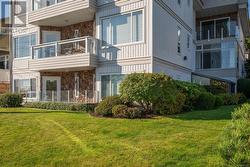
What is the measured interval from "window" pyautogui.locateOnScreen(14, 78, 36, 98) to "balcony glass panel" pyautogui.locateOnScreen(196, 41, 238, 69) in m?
18.0

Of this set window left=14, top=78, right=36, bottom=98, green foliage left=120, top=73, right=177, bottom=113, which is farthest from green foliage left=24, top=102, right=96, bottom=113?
green foliage left=120, top=73, right=177, bottom=113

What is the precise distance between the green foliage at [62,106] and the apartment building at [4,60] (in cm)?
1032

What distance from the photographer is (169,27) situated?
20.8 m

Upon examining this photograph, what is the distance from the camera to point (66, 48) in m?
21.6

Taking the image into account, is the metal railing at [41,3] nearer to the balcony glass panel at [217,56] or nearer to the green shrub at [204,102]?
the green shrub at [204,102]

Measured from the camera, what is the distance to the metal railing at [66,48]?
2005 centimetres

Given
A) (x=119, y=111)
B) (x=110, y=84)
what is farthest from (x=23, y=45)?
(x=119, y=111)

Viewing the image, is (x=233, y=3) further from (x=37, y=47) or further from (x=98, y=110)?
(x=98, y=110)

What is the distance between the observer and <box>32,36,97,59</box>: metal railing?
20.0 meters

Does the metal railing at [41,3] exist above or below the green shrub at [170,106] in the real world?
above

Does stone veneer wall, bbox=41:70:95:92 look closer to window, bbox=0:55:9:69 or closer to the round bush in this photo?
the round bush

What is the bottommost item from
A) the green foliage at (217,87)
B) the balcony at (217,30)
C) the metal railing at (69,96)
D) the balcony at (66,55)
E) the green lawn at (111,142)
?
the green lawn at (111,142)

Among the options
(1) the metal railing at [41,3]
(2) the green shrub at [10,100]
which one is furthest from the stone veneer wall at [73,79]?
(1) the metal railing at [41,3]

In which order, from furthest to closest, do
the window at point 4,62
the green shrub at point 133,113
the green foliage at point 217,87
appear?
the window at point 4,62, the green foliage at point 217,87, the green shrub at point 133,113
